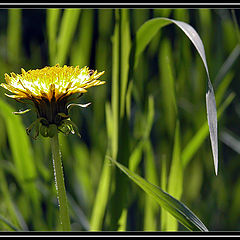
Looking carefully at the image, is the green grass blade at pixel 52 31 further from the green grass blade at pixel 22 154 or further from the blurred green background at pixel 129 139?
the green grass blade at pixel 22 154

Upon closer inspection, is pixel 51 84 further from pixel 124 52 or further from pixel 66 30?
pixel 66 30

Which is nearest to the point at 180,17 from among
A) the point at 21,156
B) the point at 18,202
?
the point at 21,156

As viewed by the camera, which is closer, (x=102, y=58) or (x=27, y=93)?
(x=27, y=93)

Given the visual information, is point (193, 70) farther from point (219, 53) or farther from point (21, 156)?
point (21, 156)

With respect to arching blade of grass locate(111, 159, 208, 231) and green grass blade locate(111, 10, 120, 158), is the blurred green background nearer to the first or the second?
green grass blade locate(111, 10, 120, 158)

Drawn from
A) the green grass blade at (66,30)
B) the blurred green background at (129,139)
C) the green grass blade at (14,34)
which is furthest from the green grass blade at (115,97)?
A: the green grass blade at (14,34)
